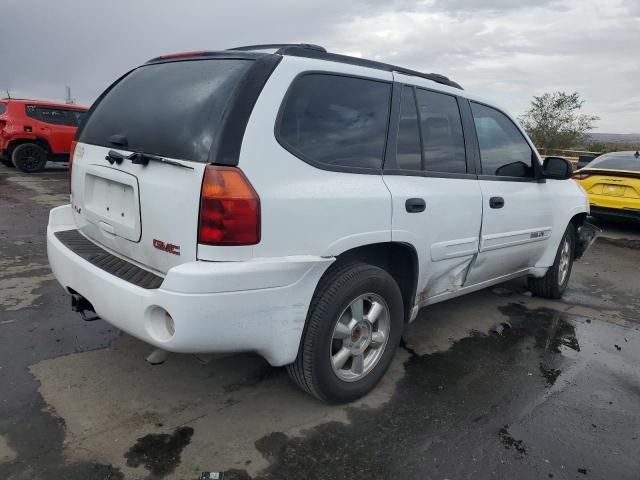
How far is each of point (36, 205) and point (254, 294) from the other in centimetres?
780

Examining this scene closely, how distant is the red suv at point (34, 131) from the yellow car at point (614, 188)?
10752 millimetres

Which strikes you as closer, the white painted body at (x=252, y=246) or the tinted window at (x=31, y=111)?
the white painted body at (x=252, y=246)

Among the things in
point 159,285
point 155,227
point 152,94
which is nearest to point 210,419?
point 159,285

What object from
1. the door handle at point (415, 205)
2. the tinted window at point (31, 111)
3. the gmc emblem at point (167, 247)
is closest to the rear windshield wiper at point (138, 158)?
the gmc emblem at point (167, 247)

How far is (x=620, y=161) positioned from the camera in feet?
28.7

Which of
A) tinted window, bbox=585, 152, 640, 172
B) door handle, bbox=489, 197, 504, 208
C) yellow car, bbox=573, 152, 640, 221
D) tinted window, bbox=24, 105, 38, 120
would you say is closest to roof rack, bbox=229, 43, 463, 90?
door handle, bbox=489, 197, 504, 208

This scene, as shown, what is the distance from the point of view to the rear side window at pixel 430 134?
10.2 feet

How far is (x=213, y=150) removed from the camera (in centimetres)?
227

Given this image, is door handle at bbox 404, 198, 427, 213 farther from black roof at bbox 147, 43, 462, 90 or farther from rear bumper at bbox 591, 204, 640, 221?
rear bumper at bbox 591, 204, 640, 221

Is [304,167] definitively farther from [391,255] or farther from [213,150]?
[391,255]

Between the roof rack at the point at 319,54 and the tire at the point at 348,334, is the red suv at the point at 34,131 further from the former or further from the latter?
the tire at the point at 348,334

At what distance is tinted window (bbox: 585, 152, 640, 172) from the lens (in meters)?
8.39

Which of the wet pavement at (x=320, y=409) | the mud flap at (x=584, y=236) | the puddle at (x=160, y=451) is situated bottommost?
the puddle at (x=160, y=451)

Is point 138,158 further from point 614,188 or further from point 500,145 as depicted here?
point 614,188
